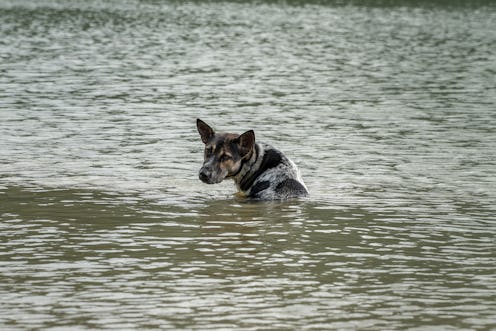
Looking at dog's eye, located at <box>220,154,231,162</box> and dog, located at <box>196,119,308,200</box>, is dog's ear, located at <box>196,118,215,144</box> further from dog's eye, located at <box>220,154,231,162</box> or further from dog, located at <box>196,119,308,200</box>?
dog's eye, located at <box>220,154,231,162</box>

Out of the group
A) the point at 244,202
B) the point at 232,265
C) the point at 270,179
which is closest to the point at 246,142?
the point at 270,179

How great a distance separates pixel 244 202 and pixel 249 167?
2.19 ft

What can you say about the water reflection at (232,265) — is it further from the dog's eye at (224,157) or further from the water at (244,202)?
the dog's eye at (224,157)

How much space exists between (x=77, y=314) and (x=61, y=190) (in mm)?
8113

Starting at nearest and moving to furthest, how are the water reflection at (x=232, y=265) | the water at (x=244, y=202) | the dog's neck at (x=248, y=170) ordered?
the water reflection at (x=232, y=265) < the water at (x=244, y=202) < the dog's neck at (x=248, y=170)

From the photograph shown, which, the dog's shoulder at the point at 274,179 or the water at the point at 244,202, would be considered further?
the dog's shoulder at the point at 274,179

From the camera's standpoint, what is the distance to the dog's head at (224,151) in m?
20.2

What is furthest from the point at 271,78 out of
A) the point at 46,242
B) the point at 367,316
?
the point at 367,316

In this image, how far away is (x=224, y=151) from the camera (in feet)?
66.6

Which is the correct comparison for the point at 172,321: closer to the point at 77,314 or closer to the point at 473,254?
the point at 77,314

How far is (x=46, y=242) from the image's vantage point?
16781 millimetres

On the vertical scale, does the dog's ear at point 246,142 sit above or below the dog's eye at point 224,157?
above

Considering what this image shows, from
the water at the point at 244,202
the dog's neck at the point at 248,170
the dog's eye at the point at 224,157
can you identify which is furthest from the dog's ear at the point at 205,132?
the water at the point at 244,202

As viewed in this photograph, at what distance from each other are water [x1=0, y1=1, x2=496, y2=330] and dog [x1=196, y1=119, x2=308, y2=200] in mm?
435
